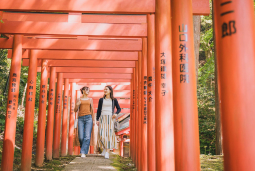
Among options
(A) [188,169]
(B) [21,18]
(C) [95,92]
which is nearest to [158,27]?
(A) [188,169]

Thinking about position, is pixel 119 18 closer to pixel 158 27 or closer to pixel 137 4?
pixel 137 4

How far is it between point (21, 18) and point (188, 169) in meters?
5.44

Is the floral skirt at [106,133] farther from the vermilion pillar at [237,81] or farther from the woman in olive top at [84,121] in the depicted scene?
the vermilion pillar at [237,81]

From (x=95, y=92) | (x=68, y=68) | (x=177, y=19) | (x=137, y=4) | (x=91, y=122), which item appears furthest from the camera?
(x=95, y=92)

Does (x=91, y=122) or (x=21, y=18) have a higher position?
(x=21, y=18)

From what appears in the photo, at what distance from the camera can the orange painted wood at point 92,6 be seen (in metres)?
4.27

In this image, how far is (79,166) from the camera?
5.48m

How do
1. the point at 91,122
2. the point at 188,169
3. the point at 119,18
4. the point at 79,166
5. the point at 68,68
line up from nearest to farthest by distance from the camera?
the point at 188,169
the point at 79,166
the point at 119,18
the point at 91,122
the point at 68,68

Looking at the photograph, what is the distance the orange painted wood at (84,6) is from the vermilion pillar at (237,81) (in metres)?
2.84

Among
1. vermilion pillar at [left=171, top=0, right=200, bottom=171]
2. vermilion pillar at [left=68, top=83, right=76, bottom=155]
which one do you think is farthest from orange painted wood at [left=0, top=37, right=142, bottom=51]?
vermilion pillar at [left=68, top=83, right=76, bottom=155]

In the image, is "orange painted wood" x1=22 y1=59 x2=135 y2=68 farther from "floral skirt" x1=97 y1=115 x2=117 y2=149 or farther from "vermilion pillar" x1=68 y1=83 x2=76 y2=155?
"vermilion pillar" x1=68 y1=83 x2=76 y2=155

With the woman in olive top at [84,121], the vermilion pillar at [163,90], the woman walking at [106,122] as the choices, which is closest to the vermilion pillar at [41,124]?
the woman in olive top at [84,121]

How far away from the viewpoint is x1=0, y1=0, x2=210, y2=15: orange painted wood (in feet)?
14.0

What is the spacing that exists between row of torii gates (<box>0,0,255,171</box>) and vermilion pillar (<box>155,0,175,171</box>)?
0.04ft
